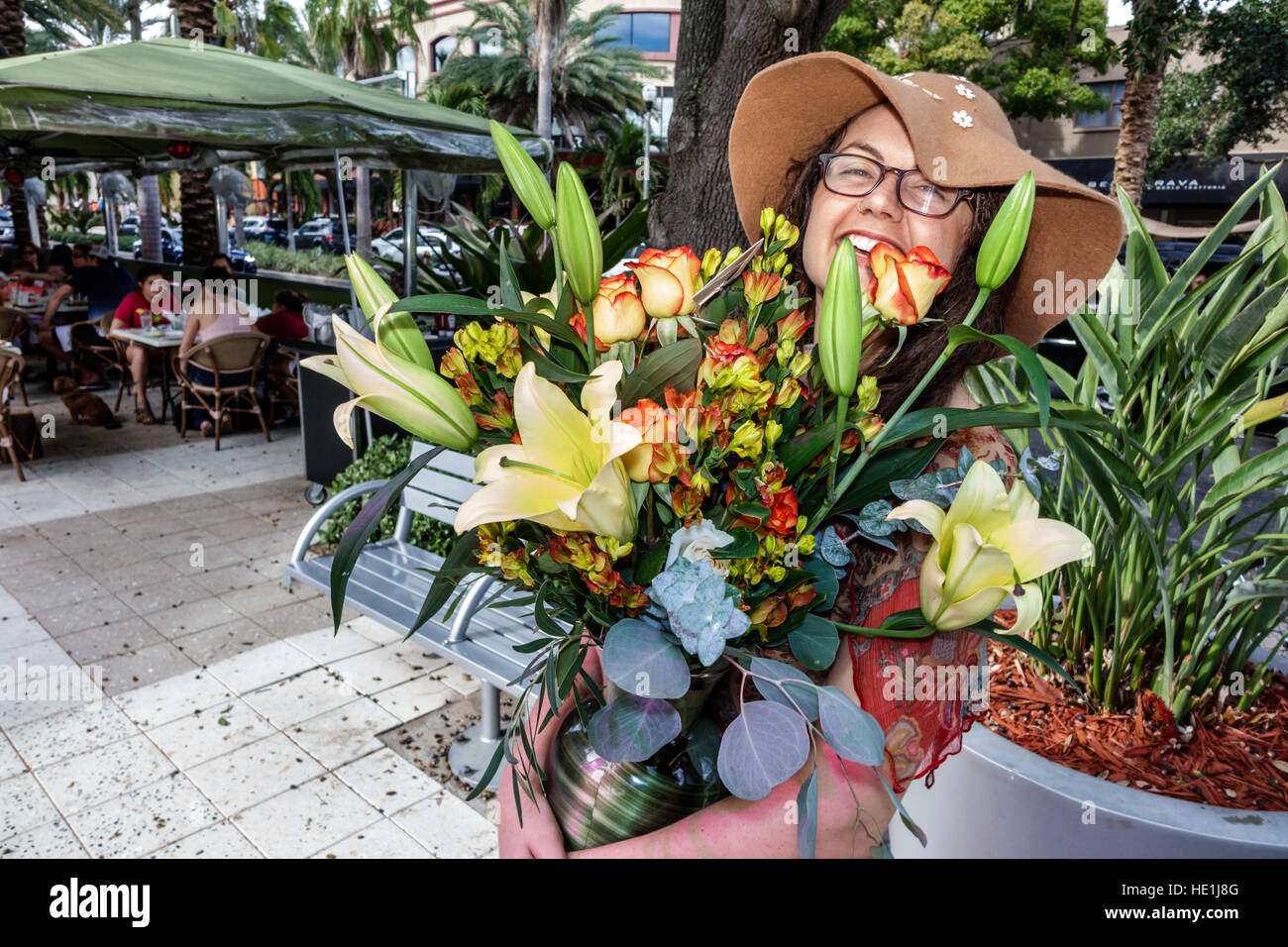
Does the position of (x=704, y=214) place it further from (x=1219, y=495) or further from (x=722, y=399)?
(x=722, y=399)

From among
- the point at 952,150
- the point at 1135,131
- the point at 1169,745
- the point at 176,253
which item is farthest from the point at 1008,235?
the point at 176,253

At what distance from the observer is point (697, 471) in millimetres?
839

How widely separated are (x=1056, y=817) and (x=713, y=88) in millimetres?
3101

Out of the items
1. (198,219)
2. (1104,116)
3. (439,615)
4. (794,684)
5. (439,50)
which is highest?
(439,50)

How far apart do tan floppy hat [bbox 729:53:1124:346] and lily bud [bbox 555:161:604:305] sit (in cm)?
46

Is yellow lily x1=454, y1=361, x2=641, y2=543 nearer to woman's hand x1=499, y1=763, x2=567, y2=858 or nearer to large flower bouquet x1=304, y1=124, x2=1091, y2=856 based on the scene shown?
large flower bouquet x1=304, y1=124, x2=1091, y2=856

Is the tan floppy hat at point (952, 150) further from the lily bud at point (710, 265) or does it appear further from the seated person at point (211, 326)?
the seated person at point (211, 326)

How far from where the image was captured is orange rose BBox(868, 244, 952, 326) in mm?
843

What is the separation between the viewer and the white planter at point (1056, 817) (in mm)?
1589

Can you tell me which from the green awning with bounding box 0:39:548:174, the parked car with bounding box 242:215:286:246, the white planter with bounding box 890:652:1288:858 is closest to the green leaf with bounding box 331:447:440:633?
the white planter with bounding box 890:652:1288:858

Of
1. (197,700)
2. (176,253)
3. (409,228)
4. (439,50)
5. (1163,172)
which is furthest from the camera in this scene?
(439,50)

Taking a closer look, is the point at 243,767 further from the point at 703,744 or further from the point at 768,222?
the point at 768,222

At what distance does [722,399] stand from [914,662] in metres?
0.39

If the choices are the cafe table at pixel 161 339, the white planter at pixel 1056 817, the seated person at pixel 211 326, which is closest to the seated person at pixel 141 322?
the cafe table at pixel 161 339
